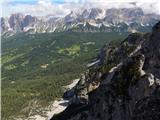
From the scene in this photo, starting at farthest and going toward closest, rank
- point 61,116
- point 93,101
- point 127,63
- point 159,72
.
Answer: point 61,116
point 93,101
point 127,63
point 159,72

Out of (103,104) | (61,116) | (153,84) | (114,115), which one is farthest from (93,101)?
(61,116)

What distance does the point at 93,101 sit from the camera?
13188 cm

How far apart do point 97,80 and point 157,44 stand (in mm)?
47257

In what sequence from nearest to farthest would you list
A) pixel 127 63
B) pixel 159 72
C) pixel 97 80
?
pixel 159 72
pixel 127 63
pixel 97 80

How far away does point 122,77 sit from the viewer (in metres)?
119

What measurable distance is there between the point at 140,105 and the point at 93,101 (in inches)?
1368

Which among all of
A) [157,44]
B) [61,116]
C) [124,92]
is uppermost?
[157,44]

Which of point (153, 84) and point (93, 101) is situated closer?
point (153, 84)

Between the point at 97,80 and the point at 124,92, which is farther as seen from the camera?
the point at 97,80

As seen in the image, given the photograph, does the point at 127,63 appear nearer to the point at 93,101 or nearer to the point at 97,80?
the point at 93,101

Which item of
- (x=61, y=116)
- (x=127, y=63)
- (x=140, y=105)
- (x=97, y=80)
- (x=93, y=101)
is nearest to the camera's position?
(x=140, y=105)

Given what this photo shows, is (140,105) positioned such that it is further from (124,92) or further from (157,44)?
(157,44)

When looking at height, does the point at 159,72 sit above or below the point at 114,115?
above

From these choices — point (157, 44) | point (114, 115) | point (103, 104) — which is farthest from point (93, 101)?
point (157, 44)
